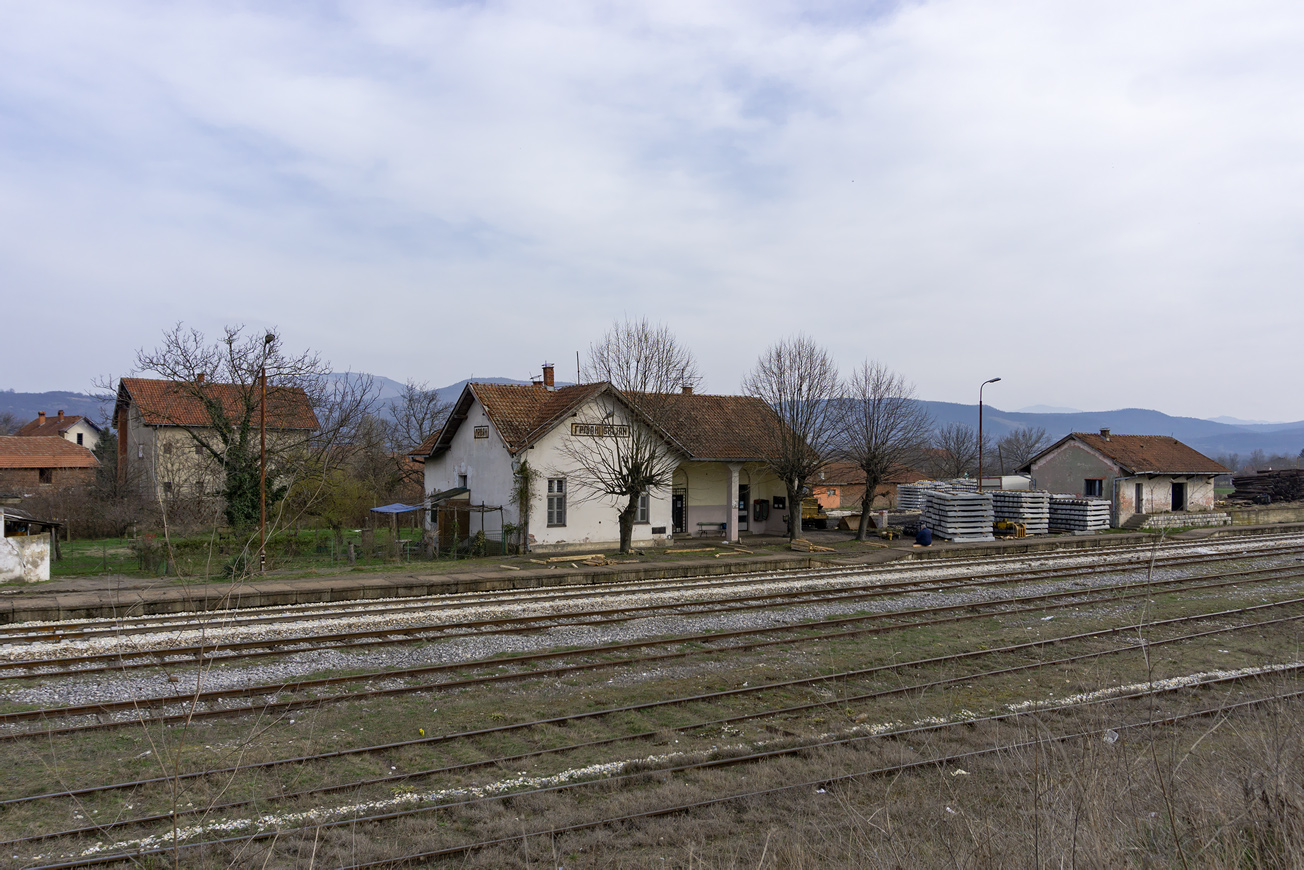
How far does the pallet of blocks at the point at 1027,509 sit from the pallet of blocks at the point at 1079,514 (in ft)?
6.27

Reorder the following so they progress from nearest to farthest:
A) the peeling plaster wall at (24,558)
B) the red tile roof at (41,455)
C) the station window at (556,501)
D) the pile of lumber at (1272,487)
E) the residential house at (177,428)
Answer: the peeling plaster wall at (24,558)
the station window at (556,501)
the residential house at (177,428)
the red tile roof at (41,455)
the pile of lumber at (1272,487)

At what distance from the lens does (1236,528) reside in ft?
124

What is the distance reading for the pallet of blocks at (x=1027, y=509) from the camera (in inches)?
1353

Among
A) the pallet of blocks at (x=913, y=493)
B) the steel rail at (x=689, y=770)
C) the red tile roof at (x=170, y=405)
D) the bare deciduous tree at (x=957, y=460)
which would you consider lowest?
the steel rail at (x=689, y=770)

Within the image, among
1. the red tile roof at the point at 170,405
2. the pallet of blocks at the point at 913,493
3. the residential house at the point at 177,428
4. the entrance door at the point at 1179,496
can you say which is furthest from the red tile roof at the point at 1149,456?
the red tile roof at the point at 170,405

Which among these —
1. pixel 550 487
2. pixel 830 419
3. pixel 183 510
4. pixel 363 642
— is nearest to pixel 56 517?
pixel 183 510

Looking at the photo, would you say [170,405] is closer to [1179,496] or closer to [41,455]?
[41,455]

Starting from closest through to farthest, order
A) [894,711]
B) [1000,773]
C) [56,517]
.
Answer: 1. [1000,773]
2. [894,711]
3. [56,517]

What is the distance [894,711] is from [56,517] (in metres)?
39.9

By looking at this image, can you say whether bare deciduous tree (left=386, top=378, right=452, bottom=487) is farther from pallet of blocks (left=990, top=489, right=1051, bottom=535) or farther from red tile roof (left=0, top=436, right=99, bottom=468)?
pallet of blocks (left=990, top=489, right=1051, bottom=535)

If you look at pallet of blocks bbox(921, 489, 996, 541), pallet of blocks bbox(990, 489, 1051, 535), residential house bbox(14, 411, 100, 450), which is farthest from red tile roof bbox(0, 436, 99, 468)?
pallet of blocks bbox(990, 489, 1051, 535)

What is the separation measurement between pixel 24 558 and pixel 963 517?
1220 inches

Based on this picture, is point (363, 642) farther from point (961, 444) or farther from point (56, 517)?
point (961, 444)

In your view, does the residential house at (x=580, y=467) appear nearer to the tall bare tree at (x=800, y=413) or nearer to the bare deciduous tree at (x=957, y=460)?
the tall bare tree at (x=800, y=413)
